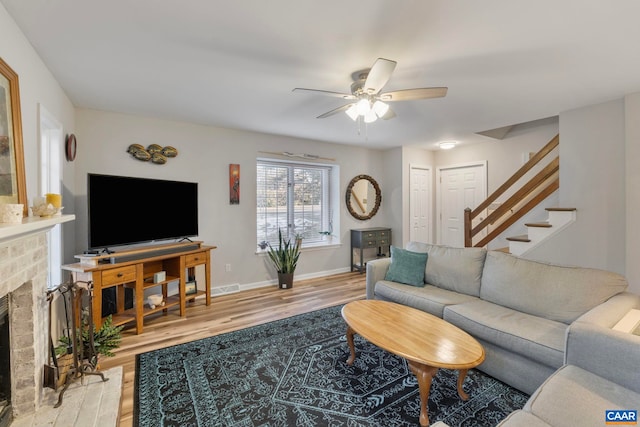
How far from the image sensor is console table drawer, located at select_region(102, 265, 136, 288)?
2650 mm

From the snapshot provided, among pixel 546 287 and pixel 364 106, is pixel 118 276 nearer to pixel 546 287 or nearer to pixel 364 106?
pixel 364 106

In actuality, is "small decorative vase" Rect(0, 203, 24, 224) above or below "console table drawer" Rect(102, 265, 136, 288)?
above

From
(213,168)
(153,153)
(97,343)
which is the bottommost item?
(97,343)

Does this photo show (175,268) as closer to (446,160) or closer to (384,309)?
(384,309)

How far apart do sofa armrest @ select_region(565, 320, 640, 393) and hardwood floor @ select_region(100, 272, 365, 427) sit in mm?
2481

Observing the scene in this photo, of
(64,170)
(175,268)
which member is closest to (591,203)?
(175,268)

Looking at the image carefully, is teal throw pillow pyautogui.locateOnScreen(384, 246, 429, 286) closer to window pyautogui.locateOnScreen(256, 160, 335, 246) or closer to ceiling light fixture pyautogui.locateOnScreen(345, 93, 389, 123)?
ceiling light fixture pyautogui.locateOnScreen(345, 93, 389, 123)

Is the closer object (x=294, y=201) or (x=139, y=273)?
(x=139, y=273)

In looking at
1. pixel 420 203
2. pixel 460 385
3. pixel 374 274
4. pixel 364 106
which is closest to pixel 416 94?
pixel 364 106

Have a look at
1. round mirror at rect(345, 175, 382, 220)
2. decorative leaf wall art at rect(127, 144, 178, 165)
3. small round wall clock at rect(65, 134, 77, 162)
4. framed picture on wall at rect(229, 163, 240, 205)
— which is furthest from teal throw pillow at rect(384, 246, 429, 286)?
small round wall clock at rect(65, 134, 77, 162)

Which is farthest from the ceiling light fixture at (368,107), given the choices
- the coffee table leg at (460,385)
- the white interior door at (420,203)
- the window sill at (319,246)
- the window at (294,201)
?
the white interior door at (420,203)

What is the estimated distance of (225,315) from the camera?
3.32 meters

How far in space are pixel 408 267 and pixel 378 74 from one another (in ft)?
6.63

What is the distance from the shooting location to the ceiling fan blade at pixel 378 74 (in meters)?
1.81
